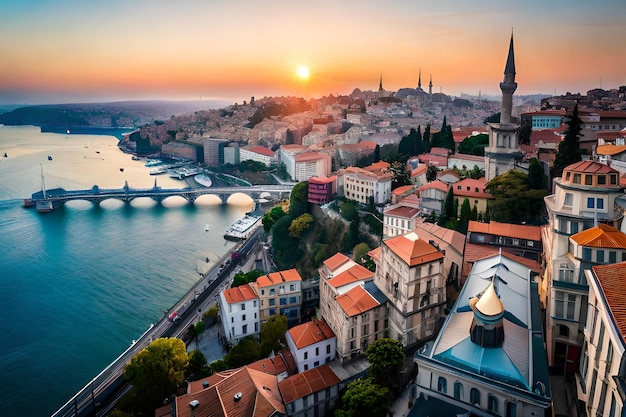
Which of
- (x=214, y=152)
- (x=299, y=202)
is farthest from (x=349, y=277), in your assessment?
(x=214, y=152)

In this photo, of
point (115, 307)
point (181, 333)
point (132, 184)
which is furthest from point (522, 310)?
point (132, 184)

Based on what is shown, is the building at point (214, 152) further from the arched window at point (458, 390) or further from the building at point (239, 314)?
the arched window at point (458, 390)

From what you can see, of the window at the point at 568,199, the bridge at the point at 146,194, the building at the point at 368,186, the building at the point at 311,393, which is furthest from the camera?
the bridge at the point at 146,194

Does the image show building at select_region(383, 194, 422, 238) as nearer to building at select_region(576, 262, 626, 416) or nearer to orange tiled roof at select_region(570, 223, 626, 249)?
orange tiled roof at select_region(570, 223, 626, 249)

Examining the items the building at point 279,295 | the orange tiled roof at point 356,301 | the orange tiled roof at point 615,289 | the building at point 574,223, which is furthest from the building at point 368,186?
the orange tiled roof at point 615,289

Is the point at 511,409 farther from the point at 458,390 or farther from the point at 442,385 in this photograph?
the point at 442,385

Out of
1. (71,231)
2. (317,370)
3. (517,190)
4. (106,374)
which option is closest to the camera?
(317,370)

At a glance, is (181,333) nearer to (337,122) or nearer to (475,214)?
(475,214)
